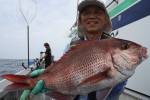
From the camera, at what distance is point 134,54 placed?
225 centimetres

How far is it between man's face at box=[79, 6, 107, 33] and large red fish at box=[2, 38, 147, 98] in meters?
0.64

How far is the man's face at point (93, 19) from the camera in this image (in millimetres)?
3086

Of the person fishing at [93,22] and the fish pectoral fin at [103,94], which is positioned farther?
the person fishing at [93,22]

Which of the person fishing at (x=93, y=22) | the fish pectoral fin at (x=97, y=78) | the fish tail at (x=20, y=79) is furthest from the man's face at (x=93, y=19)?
the fish pectoral fin at (x=97, y=78)

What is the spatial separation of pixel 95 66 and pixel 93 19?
881mm

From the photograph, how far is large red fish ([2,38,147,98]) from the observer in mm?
2229

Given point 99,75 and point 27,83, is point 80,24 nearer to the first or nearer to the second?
point 27,83

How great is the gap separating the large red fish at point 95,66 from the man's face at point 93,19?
644 millimetres

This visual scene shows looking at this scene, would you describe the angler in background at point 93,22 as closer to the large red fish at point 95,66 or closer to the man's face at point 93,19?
the man's face at point 93,19

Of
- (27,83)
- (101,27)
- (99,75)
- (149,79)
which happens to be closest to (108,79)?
(99,75)

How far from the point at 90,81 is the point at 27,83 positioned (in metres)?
0.55

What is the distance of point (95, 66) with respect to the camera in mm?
2277

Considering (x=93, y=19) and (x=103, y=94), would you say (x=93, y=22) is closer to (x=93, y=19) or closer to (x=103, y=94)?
(x=93, y=19)

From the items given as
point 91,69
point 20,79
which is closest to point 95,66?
point 91,69
